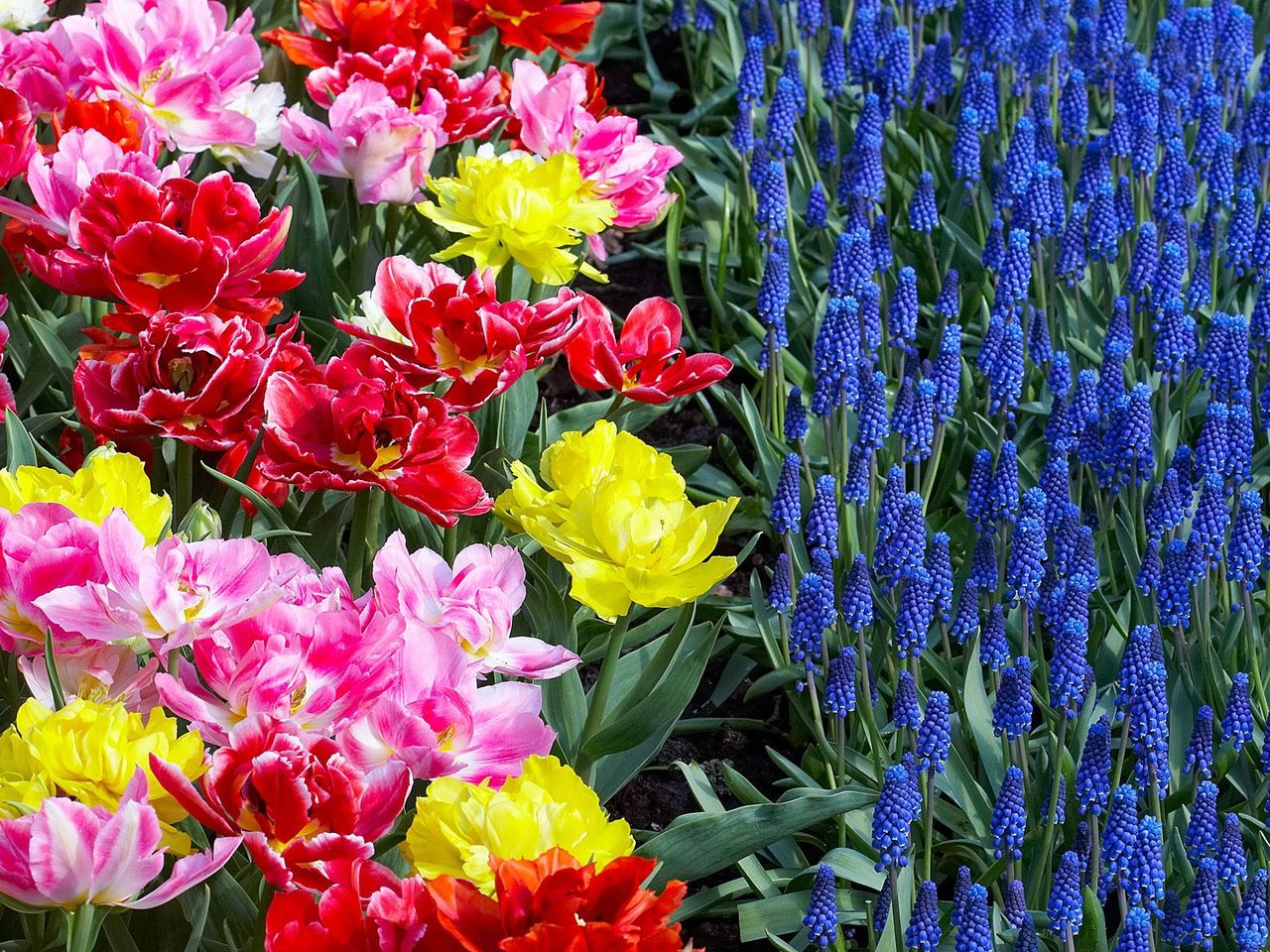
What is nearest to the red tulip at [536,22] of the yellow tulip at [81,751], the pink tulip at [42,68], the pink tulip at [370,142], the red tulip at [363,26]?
the red tulip at [363,26]

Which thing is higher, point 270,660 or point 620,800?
point 270,660

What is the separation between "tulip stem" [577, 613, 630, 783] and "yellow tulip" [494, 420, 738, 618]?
6.5 inches

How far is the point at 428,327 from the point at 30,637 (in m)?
0.50

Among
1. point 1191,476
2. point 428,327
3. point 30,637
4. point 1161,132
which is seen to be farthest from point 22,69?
point 1161,132

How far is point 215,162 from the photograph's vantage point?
250cm

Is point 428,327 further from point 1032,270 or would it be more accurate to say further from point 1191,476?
point 1032,270

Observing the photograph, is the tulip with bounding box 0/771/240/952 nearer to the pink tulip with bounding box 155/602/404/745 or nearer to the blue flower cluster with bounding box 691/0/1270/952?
the pink tulip with bounding box 155/602/404/745

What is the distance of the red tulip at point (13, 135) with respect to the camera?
1.85m

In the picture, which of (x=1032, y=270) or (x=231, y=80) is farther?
(x=1032, y=270)

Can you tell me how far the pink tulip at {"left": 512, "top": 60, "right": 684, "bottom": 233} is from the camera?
213 centimetres

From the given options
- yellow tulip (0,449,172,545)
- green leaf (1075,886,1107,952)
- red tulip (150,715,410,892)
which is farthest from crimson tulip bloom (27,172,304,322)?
green leaf (1075,886,1107,952)

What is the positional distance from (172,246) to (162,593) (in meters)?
0.49

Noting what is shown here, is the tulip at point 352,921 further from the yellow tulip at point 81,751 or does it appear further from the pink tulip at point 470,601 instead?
the pink tulip at point 470,601

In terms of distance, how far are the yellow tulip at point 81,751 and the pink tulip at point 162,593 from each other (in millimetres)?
88
